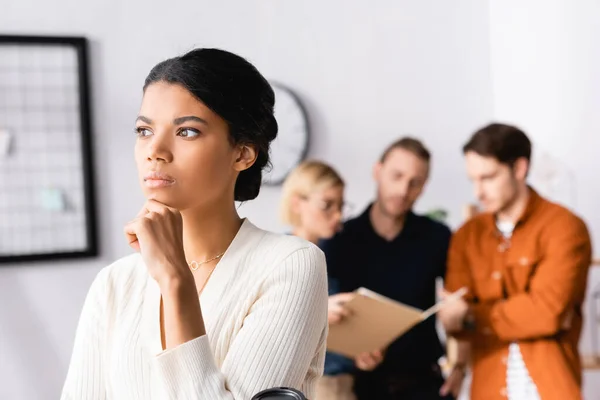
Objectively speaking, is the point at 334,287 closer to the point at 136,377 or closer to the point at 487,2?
the point at 136,377

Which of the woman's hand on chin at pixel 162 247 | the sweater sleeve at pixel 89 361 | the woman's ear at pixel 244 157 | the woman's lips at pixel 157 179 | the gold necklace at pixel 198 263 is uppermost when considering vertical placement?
the woman's ear at pixel 244 157

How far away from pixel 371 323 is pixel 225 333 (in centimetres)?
159

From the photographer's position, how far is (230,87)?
3.65 ft

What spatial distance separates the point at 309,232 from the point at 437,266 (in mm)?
528

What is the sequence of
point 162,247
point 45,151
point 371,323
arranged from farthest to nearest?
1. point 45,151
2. point 371,323
3. point 162,247

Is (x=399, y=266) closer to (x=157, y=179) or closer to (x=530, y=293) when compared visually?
(x=530, y=293)

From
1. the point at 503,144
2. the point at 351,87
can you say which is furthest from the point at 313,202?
the point at 351,87

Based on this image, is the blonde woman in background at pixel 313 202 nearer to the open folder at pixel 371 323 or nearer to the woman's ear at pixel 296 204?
the woman's ear at pixel 296 204

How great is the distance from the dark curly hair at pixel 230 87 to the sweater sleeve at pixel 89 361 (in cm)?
32

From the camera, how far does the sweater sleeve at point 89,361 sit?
1138mm

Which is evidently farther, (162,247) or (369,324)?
(369,324)

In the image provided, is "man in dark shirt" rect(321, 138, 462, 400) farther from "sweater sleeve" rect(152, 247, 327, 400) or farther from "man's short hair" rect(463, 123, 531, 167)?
"sweater sleeve" rect(152, 247, 327, 400)

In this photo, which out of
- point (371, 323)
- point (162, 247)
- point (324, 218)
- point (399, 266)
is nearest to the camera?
point (162, 247)

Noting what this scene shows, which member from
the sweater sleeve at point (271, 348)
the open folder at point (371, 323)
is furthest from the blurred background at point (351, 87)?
the sweater sleeve at point (271, 348)
